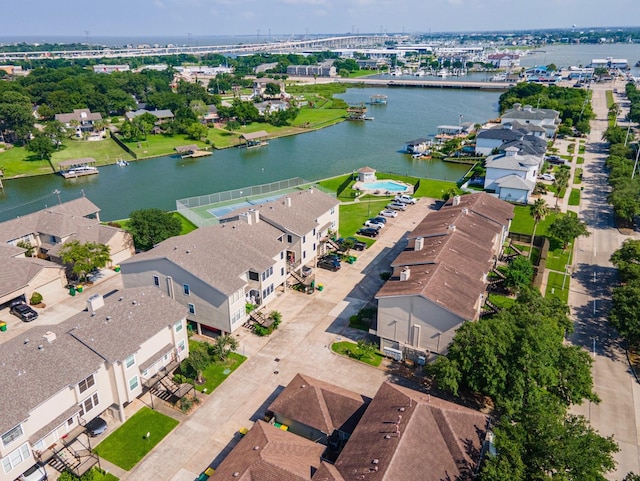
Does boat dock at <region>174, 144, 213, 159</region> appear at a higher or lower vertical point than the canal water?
higher

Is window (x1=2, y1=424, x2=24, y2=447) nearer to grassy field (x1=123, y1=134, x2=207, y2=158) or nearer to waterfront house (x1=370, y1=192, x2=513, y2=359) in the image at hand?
waterfront house (x1=370, y1=192, x2=513, y2=359)

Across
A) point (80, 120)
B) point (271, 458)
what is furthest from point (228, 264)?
point (80, 120)

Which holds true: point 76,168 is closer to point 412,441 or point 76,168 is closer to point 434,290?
point 434,290

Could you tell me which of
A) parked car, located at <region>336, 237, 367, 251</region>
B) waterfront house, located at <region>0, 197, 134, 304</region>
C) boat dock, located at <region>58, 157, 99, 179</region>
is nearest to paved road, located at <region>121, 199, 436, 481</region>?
parked car, located at <region>336, 237, 367, 251</region>

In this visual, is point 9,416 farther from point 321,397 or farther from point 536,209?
point 536,209

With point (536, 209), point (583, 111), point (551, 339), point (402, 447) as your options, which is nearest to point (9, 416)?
point (402, 447)
